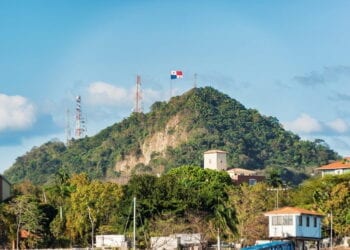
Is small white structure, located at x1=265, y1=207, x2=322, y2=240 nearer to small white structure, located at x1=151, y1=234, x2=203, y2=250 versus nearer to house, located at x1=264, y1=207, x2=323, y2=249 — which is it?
house, located at x1=264, y1=207, x2=323, y2=249

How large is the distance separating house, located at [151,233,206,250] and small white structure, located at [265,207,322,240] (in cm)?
931

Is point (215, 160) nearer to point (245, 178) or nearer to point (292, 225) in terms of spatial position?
point (245, 178)

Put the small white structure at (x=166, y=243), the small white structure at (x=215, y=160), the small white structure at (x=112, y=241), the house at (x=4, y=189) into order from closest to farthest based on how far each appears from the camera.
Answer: the small white structure at (x=166, y=243)
the small white structure at (x=112, y=241)
the house at (x=4, y=189)
the small white structure at (x=215, y=160)

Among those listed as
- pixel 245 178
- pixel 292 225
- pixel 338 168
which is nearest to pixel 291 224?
pixel 292 225

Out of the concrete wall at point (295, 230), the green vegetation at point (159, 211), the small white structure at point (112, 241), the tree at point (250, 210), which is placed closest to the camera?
the concrete wall at point (295, 230)

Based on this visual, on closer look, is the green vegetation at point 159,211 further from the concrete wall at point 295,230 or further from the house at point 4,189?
the concrete wall at point 295,230

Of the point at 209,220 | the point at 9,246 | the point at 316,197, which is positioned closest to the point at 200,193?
the point at 209,220

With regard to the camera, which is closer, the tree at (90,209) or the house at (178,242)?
the house at (178,242)

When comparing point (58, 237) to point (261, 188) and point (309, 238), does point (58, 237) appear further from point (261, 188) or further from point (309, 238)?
point (309, 238)

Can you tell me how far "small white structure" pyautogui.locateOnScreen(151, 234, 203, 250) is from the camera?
7346 centimetres

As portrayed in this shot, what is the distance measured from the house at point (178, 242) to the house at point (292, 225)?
9.32 metres

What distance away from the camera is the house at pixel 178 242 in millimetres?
73438

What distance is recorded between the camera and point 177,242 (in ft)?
241

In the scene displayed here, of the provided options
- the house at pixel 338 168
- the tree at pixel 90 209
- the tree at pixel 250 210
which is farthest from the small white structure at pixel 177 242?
the house at pixel 338 168
